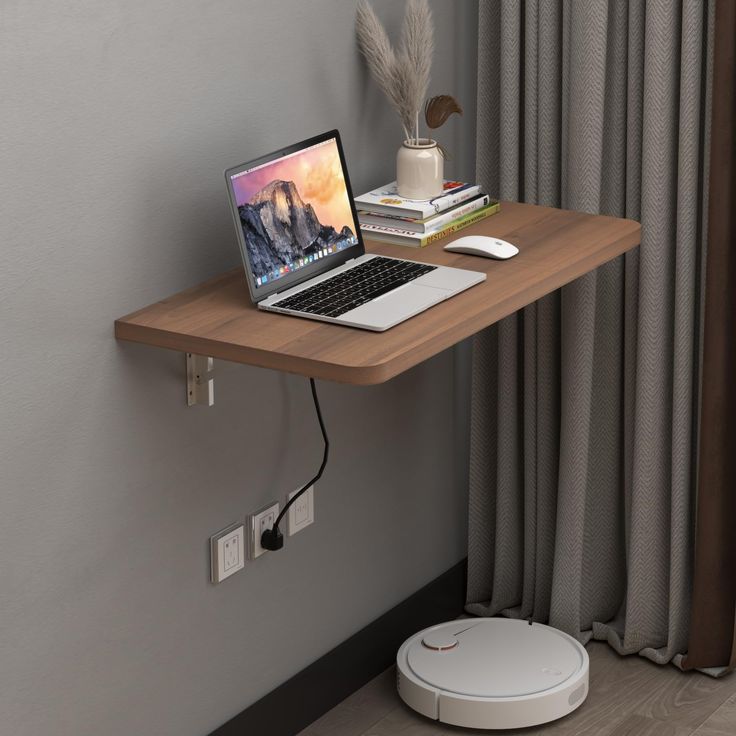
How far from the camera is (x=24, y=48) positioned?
176 centimetres

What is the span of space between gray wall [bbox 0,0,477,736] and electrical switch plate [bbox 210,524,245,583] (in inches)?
0.8

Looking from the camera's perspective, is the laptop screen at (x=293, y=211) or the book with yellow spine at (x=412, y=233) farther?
the book with yellow spine at (x=412, y=233)

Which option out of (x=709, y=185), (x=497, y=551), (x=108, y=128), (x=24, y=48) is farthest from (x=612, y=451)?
(x=24, y=48)

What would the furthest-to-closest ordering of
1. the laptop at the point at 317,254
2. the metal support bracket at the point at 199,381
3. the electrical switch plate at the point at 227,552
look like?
1. the electrical switch plate at the point at 227,552
2. the metal support bracket at the point at 199,381
3. the laptop at the point at 317,254

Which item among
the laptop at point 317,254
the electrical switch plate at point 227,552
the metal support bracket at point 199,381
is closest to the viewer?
the laptop at point 317,254

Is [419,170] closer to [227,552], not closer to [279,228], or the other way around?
[279,228]

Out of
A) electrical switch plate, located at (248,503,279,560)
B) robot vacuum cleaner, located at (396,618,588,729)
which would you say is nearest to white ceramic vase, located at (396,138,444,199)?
electrical switch plate, located at (248,503,279,560)

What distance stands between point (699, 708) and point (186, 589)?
1030 mm

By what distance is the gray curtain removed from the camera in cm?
248

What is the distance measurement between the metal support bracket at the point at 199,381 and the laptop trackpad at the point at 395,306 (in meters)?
0.31

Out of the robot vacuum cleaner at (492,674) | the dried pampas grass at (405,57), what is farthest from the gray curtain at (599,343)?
the dried pampas grass at (405,57)

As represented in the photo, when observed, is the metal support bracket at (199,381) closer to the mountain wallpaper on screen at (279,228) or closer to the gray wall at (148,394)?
the gray wall at (148,394)

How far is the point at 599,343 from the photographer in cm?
268

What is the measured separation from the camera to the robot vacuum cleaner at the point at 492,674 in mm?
2469
